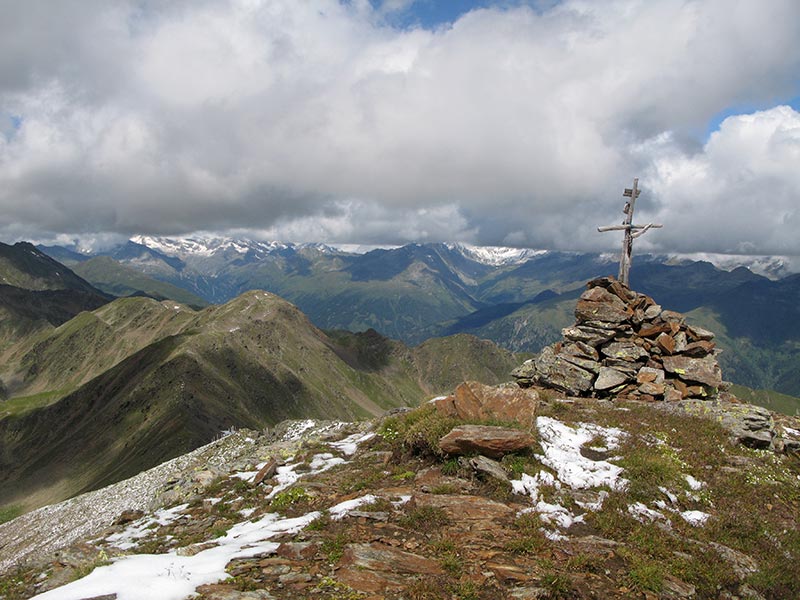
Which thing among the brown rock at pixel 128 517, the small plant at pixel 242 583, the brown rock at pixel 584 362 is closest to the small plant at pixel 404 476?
the small plant at pixel 242 583

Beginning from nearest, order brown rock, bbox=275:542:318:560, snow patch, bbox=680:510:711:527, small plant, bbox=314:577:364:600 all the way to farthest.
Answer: small plant, bbox=314:577:364:600, brown rock, bbox=275:542:318:560, snow patch, bbox=680:510:711:527

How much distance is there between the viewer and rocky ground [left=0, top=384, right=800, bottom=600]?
9312 mm

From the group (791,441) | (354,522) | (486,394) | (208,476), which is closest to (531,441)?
(486,394)

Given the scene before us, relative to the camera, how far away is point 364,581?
29.6 feet

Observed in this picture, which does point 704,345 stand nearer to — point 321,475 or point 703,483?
point 703,483

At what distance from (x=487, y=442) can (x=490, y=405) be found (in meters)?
3.21

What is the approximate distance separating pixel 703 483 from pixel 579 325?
13831mm

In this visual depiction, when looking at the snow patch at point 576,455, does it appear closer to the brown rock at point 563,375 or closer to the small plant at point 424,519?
the small plant at point 424,519

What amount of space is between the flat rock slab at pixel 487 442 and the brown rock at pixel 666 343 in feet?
47.7

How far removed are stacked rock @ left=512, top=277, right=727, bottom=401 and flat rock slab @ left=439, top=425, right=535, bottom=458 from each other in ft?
35.2

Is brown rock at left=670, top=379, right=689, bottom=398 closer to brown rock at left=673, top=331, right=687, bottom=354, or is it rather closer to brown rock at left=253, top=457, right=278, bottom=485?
brown rock at left=673, top=331, right=687, bottom=354

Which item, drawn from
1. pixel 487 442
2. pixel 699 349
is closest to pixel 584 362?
pixel 699 349

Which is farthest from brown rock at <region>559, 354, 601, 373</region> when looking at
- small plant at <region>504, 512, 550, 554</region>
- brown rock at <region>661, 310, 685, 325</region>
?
small plant at <region>504, 512, 550, 554</region>

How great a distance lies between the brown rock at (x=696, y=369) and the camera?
23031 millimetres
